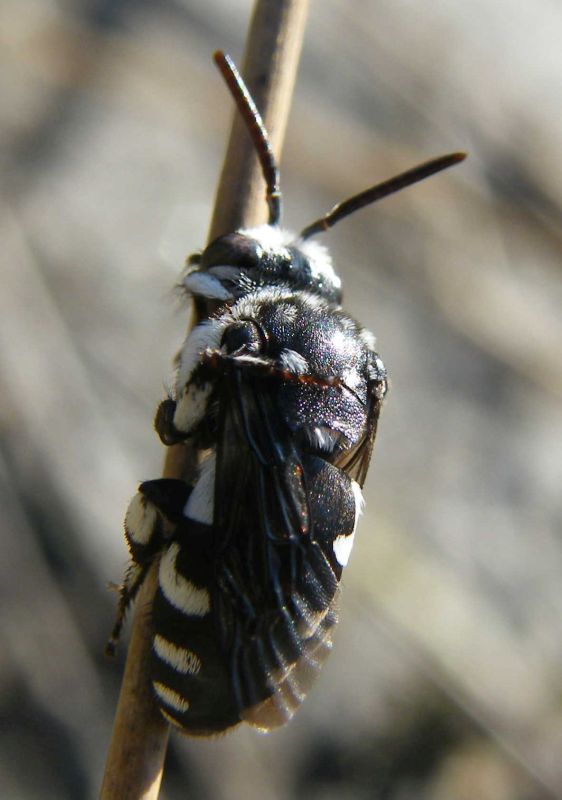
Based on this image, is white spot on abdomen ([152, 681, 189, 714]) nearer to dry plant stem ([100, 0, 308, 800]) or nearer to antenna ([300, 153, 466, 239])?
dry plant stem ([100, 0, 308, 800])

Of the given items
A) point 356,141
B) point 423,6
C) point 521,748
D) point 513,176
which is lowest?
point 521,748

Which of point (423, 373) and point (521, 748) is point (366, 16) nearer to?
point (423, 373)

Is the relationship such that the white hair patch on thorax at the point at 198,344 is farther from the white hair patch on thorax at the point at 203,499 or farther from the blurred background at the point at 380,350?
the blurred background at the point at 380,350

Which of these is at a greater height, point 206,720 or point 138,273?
point 138,273

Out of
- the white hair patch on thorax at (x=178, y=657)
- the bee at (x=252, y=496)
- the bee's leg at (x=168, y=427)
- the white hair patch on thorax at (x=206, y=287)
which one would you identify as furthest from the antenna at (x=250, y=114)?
the white hair patch on thorax at (x=178, y=657)

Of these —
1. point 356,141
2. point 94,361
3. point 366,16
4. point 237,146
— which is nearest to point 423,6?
point 366,16

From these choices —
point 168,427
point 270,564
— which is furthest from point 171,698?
point 168,427

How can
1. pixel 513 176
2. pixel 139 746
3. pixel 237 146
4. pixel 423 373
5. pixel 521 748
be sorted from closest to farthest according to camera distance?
pixel 139 746
pixel 237 146
pixel 521 748
pixel 423 373
pixel 513 176

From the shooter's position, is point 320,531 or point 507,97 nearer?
point 320,531
